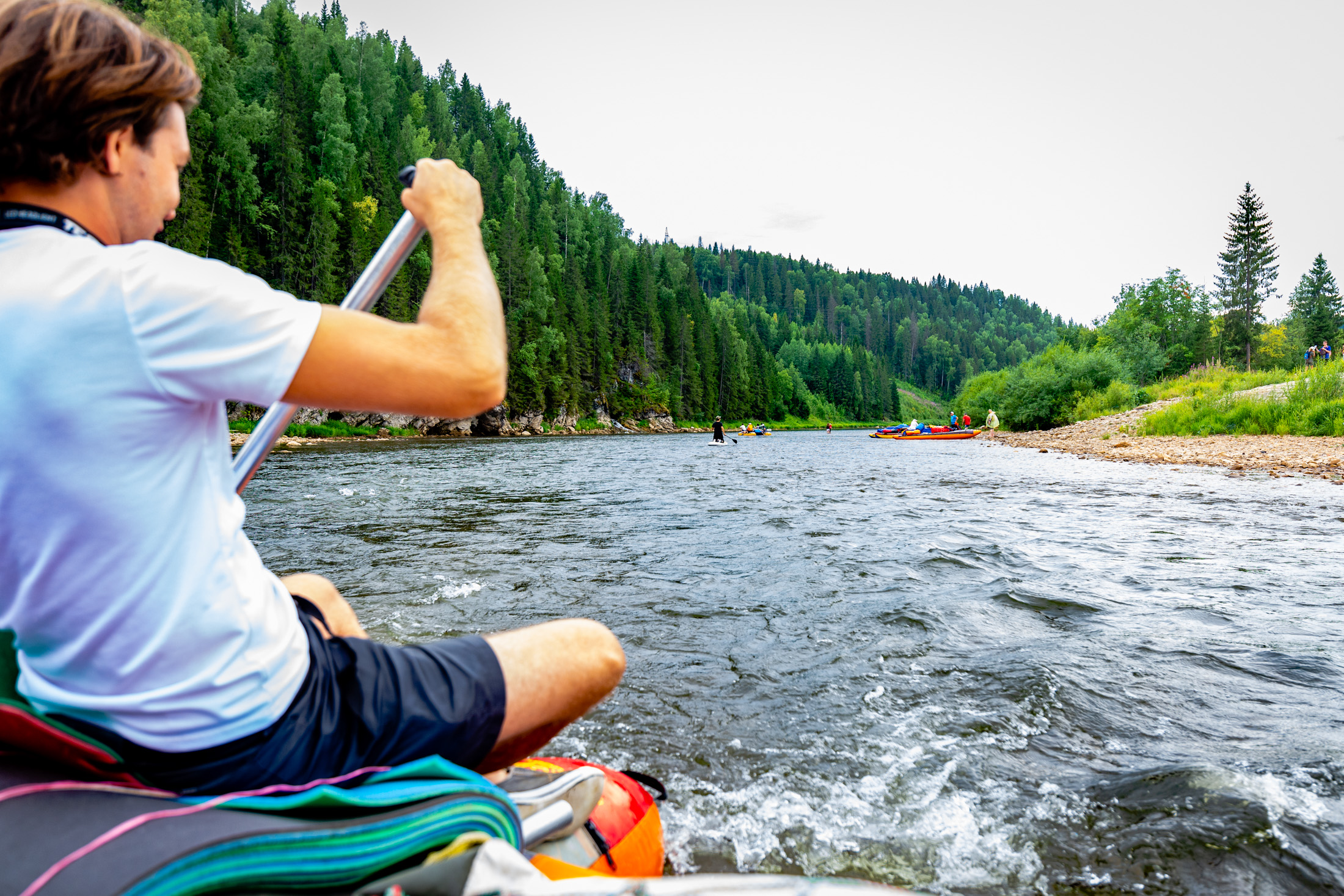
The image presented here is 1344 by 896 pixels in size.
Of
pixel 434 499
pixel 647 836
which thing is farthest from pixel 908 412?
pixel 647 836

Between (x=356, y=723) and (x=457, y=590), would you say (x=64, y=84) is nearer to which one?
(x=356, y=723)

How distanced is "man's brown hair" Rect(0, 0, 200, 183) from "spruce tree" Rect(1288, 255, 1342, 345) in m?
105

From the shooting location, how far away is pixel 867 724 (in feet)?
13.9

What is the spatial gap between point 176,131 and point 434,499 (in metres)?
13.9

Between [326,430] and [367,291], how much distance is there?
44.2 m

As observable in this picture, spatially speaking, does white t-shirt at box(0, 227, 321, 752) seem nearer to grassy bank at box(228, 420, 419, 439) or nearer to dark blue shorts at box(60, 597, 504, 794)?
dark blue shorts at box(60, 597, 504, 794)

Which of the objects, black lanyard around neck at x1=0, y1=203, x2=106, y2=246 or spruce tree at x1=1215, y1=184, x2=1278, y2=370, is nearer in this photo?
black lanyard around neck at x1=0, y1=203, x2=106, y2=246

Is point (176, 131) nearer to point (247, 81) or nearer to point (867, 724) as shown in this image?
point (867, 724)

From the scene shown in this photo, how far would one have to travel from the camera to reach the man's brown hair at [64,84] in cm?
132

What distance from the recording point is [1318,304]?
83.1m

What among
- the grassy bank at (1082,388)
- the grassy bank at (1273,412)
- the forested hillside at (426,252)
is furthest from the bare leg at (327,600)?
the forested hillside at (426,252)

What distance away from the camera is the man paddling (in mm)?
1246

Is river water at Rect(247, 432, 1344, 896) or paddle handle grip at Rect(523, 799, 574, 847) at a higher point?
paddle handle grip at Rect(523, 799, 574, 847)

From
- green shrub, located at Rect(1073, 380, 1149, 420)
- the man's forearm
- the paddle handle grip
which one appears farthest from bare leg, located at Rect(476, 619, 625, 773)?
green shrub, located at Rect(1073, 380, 1149, 420)
